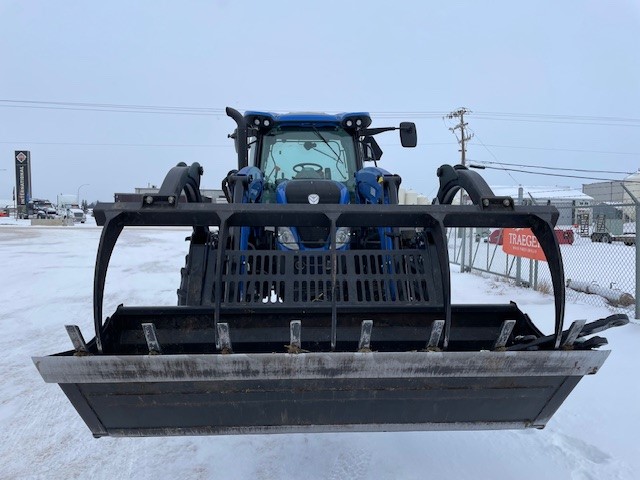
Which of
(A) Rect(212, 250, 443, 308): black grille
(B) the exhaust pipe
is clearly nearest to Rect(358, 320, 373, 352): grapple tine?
(A) Rect(212, 250, 443, 308): black grille

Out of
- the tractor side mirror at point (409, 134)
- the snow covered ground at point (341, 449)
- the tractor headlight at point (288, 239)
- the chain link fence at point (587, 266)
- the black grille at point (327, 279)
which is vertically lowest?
the snow covered ground at point (341, 449)

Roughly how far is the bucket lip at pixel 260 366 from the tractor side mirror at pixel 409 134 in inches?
130

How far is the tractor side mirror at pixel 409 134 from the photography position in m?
5.20

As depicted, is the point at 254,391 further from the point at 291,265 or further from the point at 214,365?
the point at 291,265

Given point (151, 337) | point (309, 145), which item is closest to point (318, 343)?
point (151, 337)

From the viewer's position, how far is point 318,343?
9.79ft

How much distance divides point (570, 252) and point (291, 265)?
39.6 ft

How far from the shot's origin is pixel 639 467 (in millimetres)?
3080

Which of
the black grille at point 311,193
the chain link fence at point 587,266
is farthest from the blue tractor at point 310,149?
the chain link fence at point 587,266

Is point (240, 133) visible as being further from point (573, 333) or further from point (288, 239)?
point (573, 333)

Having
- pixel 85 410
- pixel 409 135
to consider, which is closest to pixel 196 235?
pixel 85 410

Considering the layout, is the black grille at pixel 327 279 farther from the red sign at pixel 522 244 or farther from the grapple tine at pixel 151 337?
the red sign at pixel 522 244

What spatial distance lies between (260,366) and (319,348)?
0.79 meters

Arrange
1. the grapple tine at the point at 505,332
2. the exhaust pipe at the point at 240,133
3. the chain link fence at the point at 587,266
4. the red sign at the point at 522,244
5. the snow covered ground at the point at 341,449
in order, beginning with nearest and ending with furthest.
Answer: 1. the grapple tine at the point at 505,332
2. the snow covered ground at the point at 341,449
3. the exhaust pipe at the point at 240,133
4. the chain link fence at the point at 587,266
5. the red sign at the point at 522,244
